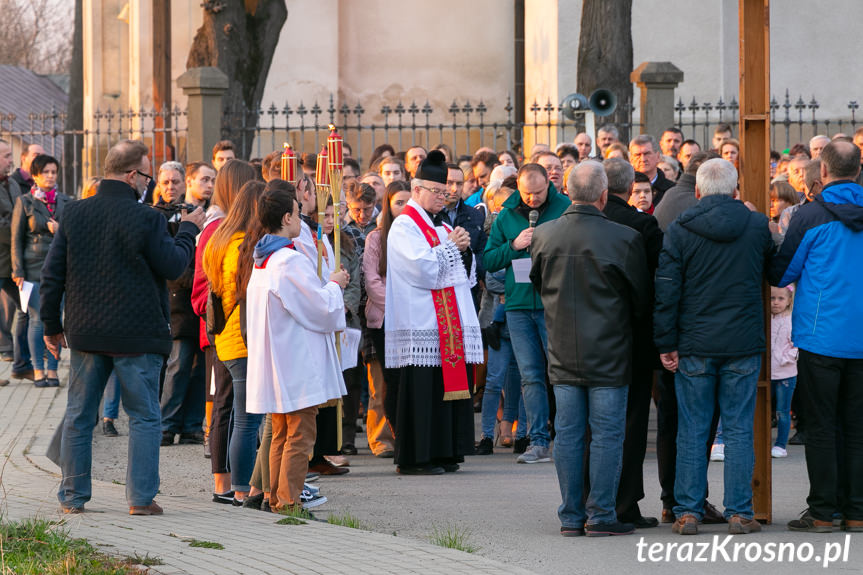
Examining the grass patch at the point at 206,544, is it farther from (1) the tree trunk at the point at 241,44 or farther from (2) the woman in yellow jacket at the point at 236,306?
(1) the tree trunk at the point at 241,44

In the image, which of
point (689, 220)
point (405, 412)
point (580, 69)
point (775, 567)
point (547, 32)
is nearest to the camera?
point (775, 567)

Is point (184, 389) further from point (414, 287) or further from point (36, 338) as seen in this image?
point (36, 338)

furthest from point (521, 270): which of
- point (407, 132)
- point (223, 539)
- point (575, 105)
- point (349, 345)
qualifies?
point (407, 132)

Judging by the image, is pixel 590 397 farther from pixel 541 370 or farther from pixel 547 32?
pixel 547 32

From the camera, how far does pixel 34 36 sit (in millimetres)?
77188

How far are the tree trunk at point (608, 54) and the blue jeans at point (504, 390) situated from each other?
8.71 m

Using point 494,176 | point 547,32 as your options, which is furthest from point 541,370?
point 547,32

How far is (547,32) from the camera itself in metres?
25.4

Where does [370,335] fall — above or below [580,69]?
below

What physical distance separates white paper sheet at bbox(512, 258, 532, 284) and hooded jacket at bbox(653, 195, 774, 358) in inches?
103

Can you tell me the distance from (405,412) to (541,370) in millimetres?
1099

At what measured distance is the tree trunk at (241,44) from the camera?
19703 millimetres

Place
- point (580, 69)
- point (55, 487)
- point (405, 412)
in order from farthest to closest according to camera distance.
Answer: point (580, 69) → point (405, 412) → point (55, 487)

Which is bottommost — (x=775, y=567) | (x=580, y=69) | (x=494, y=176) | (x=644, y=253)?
(x=775, y=567)
